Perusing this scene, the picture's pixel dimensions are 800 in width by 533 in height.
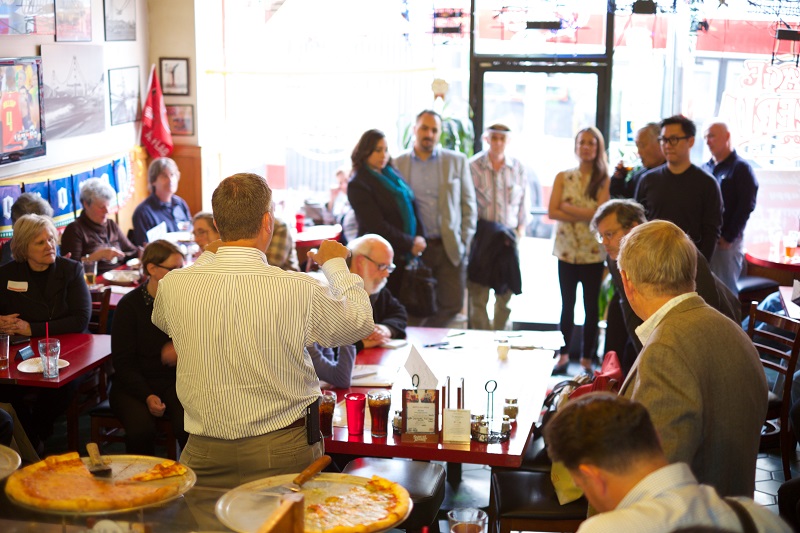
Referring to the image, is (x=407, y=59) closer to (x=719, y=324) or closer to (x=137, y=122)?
(x=137, y=122)

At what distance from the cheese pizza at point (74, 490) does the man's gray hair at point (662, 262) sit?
1.34 m

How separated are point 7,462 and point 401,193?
4.60m

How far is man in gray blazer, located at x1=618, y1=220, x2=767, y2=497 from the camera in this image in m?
2.52

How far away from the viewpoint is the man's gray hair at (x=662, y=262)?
2.61 metres

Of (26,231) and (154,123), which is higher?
(154,123)

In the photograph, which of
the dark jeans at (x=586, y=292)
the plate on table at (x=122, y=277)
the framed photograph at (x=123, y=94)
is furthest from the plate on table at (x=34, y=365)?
the framed photograph at (x=123, y=94)

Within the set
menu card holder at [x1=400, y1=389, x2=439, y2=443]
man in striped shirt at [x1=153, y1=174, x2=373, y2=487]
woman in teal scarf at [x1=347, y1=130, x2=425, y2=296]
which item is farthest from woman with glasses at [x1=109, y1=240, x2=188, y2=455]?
woman in teal scarf at [x1=347, y1=130, x2=425, y2=296]

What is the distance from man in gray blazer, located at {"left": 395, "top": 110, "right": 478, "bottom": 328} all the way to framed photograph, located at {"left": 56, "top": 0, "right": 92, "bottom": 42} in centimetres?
268

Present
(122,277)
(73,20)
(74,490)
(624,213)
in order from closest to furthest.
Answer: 1. (74,490)
2. (624,213)
3. (122,277)
4. (73,20)

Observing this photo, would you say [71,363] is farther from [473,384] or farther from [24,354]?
[473,384]

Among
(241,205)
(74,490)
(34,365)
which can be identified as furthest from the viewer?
(34,365)

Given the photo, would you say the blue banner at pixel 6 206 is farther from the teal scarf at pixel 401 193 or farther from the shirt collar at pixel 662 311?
the shirt collar at pixel 662 311

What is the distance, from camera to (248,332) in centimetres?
268

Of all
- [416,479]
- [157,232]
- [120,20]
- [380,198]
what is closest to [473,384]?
[416,479]
